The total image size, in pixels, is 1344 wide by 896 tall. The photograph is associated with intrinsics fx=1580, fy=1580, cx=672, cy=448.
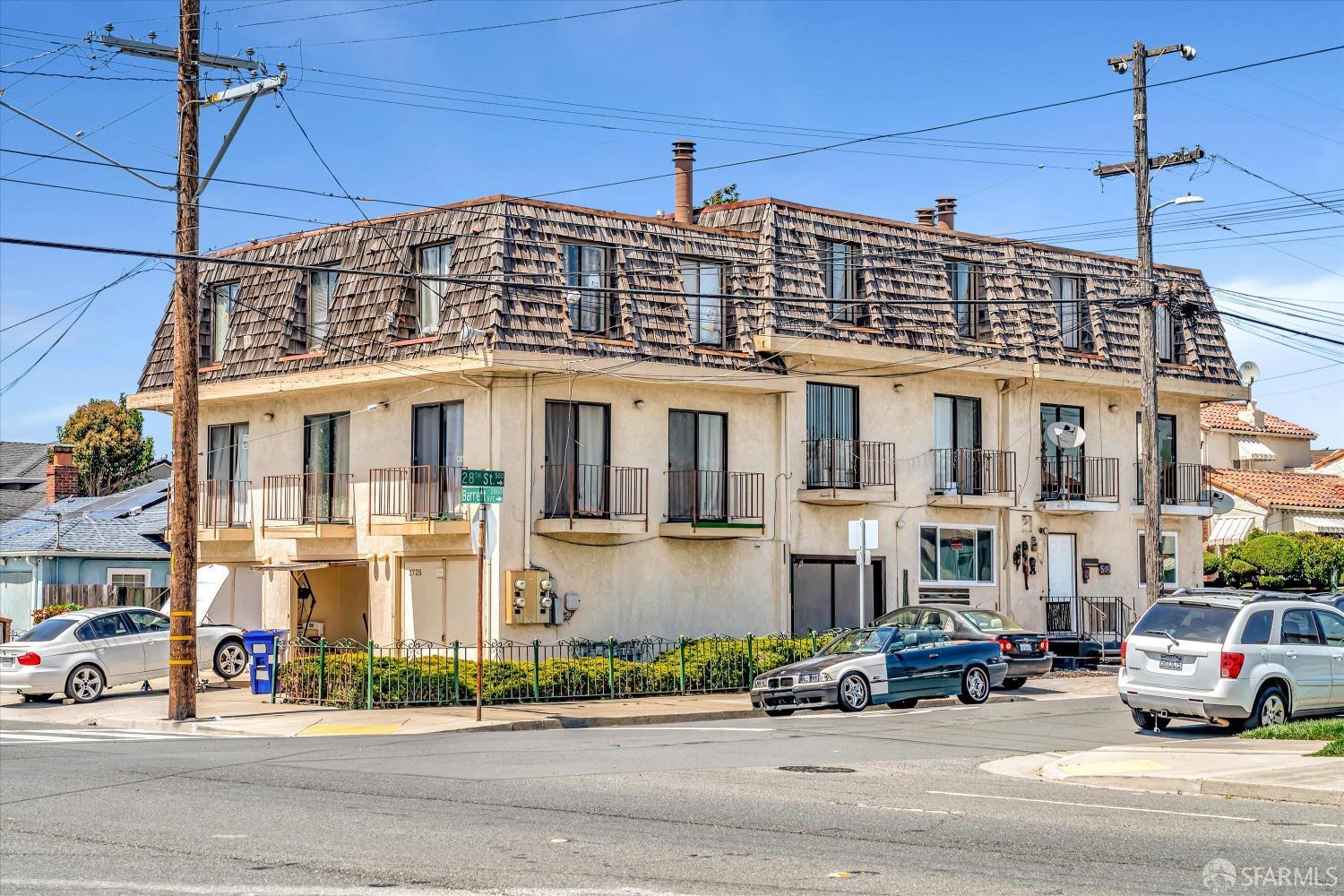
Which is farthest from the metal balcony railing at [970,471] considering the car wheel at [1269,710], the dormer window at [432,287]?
the car wheel at [1269,710]

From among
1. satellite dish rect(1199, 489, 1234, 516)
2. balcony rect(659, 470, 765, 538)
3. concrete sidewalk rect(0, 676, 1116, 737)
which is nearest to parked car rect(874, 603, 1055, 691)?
concrete sidewalk rect(0, 676, 1116, 737)

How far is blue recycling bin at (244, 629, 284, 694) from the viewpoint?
86.0ft

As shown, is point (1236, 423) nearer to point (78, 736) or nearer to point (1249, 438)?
point (1249, 438)

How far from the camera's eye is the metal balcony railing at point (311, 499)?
3269 cm

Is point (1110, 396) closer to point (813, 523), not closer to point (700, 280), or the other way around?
point (813, 523)

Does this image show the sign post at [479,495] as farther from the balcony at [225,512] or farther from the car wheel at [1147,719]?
the balcony at [225,512]

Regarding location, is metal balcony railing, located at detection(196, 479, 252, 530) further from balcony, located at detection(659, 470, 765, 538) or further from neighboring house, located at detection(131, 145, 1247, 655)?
balcony, located at detection(659, 470, 765, 538)

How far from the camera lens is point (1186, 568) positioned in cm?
4066

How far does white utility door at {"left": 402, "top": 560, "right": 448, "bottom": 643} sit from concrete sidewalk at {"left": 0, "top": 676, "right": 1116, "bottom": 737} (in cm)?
427

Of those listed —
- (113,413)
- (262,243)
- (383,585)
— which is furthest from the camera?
(113,413)

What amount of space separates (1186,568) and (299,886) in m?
34.8

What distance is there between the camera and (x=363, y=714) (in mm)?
23844

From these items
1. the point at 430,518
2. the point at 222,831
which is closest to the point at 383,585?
the point at 430,518

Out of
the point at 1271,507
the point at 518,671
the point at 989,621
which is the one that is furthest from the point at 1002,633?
the point at 1271,507
